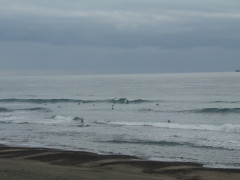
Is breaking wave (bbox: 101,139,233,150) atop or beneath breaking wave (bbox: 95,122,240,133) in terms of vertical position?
beneath

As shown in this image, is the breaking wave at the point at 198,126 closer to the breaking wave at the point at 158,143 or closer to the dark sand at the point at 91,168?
the breaking wave at the point at 158,143

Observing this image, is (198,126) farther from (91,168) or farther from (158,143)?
(91,168)

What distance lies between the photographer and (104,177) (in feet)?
42.7

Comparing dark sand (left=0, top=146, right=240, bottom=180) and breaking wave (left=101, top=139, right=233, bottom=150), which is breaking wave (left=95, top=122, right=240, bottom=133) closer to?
breaking wave (left=101, top=139, right=233, bottom=150)

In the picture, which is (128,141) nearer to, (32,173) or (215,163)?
(215,163)

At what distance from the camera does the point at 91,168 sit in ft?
49.0

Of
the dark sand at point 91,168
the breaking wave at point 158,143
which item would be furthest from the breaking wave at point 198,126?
the dark sand at point 91,168

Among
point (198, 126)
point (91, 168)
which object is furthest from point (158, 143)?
point (198, 126)

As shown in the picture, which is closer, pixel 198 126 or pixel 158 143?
pixel 158 143

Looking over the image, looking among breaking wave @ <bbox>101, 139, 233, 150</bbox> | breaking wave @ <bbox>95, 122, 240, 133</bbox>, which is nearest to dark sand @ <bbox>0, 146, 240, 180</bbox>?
breaking wave @ <bbox>101, 139, 233, 150</bbox>

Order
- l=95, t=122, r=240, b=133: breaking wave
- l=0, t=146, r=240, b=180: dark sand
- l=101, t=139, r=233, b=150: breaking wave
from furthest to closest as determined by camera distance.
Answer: l=95, t=122, r=240, b=133: breaking wave → l=101, t=139, r=233, b=150: breaking wave → l=0, t=146, r=240, b=180: dark sand

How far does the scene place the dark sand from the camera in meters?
13.0

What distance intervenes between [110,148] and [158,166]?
588cm

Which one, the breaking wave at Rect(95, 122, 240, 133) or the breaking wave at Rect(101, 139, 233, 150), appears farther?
the breaking wave at Rect(95, 122, 240, 133)
